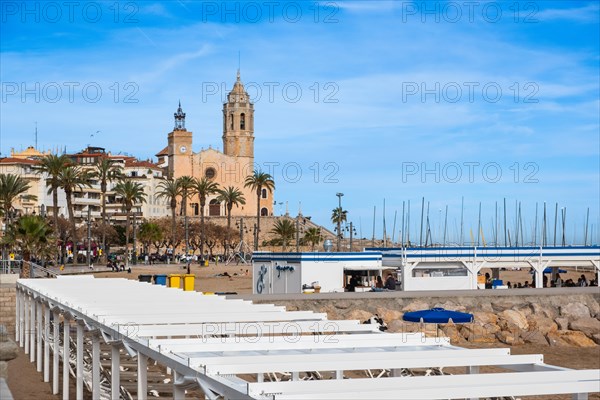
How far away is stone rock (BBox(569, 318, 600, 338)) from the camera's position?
117 ft

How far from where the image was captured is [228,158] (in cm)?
13838

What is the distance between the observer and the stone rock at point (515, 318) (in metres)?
36.0

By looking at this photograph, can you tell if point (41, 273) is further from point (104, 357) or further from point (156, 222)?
point (156, 222)

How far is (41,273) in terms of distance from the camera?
159 feet

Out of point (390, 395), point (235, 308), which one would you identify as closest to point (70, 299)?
point (235, 308)

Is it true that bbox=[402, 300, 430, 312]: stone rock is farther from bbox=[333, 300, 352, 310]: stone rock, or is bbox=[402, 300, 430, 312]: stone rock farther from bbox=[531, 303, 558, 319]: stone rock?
bbox=[531, 303, 558, 319]: stone rock

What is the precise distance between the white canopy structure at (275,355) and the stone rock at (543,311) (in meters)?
21.8

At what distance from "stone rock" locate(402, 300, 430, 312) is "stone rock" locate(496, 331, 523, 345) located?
4.18m

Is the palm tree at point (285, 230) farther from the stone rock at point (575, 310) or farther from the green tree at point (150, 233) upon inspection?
the stone rock at point (575, 310)

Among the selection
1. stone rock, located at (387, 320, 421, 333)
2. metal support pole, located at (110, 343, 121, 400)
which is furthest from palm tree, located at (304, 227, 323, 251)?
A: metal support pole, located at (110, 343, 121, 400)

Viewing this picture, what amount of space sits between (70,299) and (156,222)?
330 feet

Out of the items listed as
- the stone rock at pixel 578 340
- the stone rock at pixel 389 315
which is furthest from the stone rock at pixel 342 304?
the stone rock at pixel 578 340

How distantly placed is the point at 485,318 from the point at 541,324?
2.45m

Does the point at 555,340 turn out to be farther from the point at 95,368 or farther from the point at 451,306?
the point at 95,368
